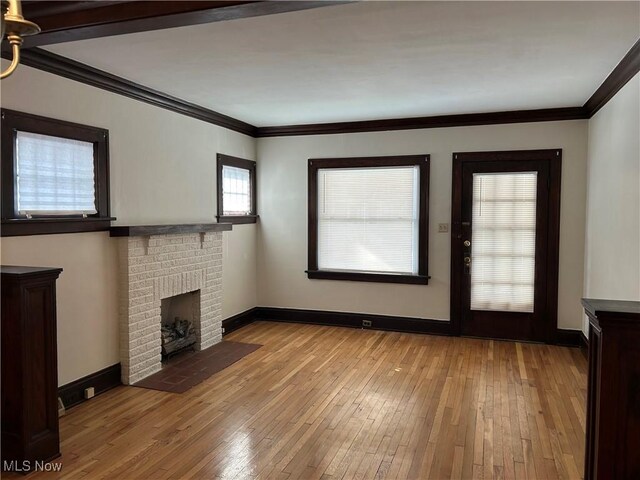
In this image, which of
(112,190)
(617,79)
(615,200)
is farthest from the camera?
(112,190)

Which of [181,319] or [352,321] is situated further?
[352,321]

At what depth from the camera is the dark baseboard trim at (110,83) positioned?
10.6 feet

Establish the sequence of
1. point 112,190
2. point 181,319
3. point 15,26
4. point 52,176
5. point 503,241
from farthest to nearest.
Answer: point 503,241 < point 181,319 < point 112,190 < point 52,176 < point 15,26

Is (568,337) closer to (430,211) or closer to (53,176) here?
(430,211)

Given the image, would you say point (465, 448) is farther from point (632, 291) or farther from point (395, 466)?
point (632, 291)

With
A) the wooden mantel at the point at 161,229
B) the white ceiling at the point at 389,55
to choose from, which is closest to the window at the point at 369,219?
the white ceiling at the point at 389,55

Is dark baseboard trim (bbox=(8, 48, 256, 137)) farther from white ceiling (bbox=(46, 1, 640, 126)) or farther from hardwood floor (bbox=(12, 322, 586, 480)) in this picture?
hardwood floor (bbox=(12, 322, 586, 480))

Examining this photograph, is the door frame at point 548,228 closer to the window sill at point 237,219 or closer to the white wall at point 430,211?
the white wall at point 430,211

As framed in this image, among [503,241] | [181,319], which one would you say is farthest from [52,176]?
[503,241]

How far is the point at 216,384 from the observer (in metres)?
4.04

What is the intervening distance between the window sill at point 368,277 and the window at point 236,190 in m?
1.12

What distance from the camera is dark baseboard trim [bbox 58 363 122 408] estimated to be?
3.53m

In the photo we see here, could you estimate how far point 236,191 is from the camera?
19.5 feet

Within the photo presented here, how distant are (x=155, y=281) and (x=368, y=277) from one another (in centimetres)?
262
